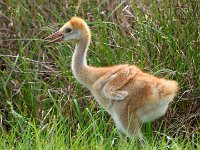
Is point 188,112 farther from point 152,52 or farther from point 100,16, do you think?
point 100,16

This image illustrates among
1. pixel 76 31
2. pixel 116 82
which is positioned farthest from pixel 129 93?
pixel 76 31

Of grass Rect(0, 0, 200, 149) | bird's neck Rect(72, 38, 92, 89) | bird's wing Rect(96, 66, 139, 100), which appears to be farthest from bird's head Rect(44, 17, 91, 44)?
grass Rect(0, 0, 200, 149)

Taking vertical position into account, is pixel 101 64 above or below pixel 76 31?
below

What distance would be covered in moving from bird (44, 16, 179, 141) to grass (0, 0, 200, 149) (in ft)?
0.75

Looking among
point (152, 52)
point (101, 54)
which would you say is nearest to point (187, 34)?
point (152, 52)

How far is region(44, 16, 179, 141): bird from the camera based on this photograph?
5.70 metres

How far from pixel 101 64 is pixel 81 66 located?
40.6 inches

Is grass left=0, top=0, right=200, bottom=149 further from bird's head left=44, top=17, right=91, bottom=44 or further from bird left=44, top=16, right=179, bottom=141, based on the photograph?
bird's head left=44, top=17, right=91, bottom=44

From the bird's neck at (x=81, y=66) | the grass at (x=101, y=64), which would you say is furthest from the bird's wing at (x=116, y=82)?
the grass at (x=101, y=64)

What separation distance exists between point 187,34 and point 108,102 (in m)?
1.27

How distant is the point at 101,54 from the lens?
278 inches

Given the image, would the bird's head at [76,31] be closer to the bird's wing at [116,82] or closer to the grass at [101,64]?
the bird's wing at [116,82]

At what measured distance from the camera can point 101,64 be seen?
7062mm

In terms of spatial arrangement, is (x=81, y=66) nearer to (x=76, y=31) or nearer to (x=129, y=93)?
(x=76, y=31)
